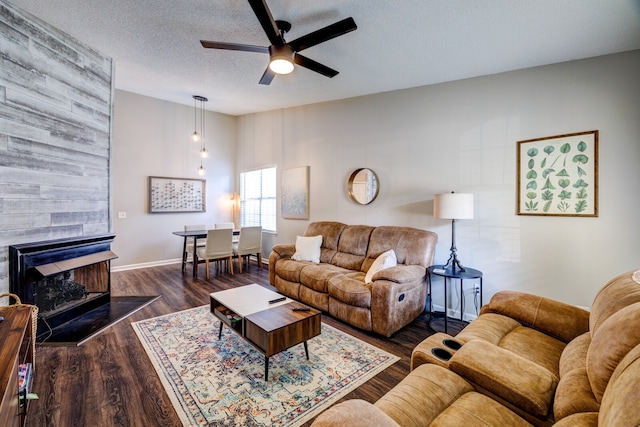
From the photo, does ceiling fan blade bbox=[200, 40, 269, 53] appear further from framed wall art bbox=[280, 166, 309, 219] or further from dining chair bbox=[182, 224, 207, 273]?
dining chair bbox=[182, 224, 207, 273]

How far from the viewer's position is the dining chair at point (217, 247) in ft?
16.0

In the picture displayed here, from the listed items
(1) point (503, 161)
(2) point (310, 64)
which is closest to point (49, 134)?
(2) point (310, 64)

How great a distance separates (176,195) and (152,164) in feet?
2.56

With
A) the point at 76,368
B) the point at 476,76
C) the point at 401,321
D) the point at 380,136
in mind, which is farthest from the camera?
the point at 380,136

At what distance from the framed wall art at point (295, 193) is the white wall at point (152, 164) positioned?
2156 millimetres

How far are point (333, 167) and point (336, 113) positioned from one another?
0.89 metres

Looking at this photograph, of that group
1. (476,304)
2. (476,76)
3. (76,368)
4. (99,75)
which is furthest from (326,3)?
(76,368)

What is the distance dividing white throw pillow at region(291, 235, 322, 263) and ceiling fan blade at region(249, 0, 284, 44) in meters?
2.66

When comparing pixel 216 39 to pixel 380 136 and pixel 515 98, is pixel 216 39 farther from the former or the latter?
pixel 515 98

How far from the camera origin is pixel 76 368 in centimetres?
227

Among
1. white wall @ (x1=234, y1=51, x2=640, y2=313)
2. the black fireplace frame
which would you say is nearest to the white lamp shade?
white wall @ (x1=234, y1=51, x2=640, y2=313)

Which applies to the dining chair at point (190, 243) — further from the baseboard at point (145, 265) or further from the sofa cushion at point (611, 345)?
the sofa cushion at point (611, 345)

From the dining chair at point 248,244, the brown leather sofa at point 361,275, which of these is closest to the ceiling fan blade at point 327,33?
the brown leather sofa at point 361,275

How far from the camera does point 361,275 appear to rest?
3.45 meters
